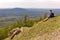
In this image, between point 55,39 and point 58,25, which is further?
point 58,25

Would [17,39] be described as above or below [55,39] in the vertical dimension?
below

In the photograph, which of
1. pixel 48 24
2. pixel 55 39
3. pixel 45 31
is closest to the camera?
pixel 55 39

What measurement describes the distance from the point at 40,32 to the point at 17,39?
535 centimetres

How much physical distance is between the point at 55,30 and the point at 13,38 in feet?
35.7

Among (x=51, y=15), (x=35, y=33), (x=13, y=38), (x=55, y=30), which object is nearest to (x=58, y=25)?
(x=55, y=30)

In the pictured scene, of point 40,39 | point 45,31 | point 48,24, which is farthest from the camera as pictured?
point 48,24

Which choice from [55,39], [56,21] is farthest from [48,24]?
[55,39]

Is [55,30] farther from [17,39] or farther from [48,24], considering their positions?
[17,39]

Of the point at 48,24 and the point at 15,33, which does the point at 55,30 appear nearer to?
the point at 48,24

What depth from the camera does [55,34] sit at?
95.3 feet

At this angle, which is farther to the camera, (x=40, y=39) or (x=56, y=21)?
(x=56, y=21)

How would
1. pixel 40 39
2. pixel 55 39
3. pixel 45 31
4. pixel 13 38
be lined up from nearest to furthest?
pixel 55 39 < pixel 40 39 < pixel 45 31 < pixel 13 38

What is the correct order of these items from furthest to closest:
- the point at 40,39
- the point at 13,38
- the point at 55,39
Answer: the point at 13,38 < the point at 40,39 < the point at 55,39

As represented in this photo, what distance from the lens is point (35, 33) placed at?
108ft
